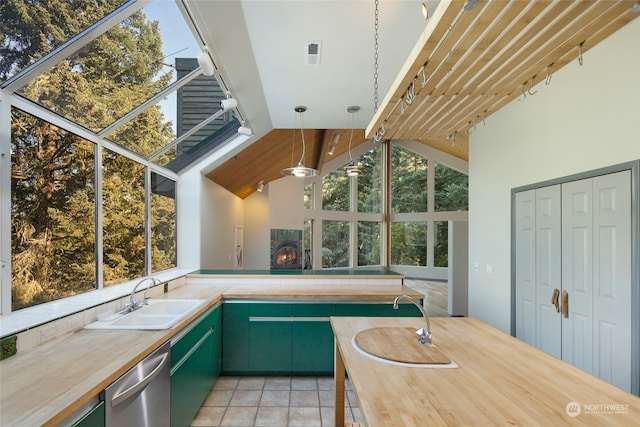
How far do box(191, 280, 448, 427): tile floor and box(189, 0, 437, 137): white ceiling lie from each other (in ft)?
9.29

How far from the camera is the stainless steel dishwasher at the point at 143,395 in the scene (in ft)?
4.52

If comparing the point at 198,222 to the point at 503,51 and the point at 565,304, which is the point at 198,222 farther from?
Result: the point at 565,304

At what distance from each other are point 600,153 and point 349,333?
2.18 metres

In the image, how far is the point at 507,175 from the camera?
3.28m

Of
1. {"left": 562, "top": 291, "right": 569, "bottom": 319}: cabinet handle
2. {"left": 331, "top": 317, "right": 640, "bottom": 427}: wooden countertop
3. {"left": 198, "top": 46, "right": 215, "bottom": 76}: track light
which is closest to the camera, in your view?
{"left": 331, "top": 317, "right": 640, "bottom": 427}: wooden countertop

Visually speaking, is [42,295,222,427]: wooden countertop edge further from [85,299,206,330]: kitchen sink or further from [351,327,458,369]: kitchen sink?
[351,327,458,369]: kitchen sink

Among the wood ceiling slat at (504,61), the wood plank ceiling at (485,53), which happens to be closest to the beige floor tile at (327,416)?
the wood plank ceiling at (485,53)

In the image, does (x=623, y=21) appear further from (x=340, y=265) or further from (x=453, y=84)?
(x=340, y=265)

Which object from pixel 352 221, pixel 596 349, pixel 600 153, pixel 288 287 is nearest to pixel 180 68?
pixel 288 287

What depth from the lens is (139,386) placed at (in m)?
1.54

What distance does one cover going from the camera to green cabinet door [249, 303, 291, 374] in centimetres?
308

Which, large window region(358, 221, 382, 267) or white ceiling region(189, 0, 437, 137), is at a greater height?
white ceiling region(189, 0, 437, 137)

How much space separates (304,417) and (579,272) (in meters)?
2.44

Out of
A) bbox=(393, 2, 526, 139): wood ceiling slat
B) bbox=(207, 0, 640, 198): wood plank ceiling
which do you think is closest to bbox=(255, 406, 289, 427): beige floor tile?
bbox=(207, 0, 640, 198): wood plank ceiling
